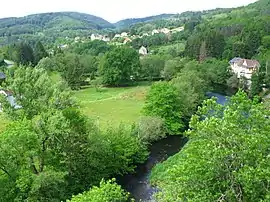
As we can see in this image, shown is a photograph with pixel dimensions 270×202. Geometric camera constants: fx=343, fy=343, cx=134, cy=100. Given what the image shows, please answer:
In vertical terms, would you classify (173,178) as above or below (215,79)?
above

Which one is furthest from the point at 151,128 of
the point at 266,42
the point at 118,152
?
the point at 266,42

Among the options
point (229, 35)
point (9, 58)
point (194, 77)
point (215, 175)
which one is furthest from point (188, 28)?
A: point (215, 175)

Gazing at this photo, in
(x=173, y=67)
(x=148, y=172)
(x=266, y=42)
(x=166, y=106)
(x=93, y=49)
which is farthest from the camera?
(x=93, y=49)

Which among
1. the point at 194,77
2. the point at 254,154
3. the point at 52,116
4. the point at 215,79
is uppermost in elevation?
the point at 254,154

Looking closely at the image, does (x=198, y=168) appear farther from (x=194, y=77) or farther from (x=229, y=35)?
(x=229, y=35)

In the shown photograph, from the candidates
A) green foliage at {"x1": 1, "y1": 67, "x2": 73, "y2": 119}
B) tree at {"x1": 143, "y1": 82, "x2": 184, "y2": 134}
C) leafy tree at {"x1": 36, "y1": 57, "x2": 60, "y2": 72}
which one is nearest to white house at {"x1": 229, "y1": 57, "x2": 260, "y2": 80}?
tree at {"x1": 143, "y1": 82, "x2": 184, "y2": 134}

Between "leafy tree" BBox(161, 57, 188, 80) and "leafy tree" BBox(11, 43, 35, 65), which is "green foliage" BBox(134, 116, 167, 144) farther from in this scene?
"leafy tree" BBox(11, 43, 35, 65)

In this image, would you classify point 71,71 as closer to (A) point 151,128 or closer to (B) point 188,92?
(B) point 188,92
